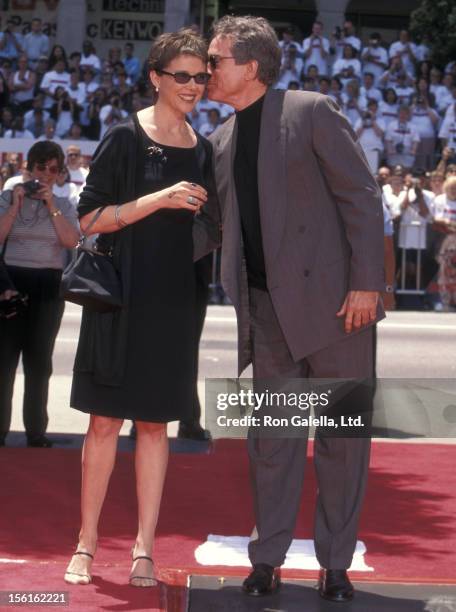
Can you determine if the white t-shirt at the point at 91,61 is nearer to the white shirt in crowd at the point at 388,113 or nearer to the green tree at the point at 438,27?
the white shirt in crowd at the point at 388,113

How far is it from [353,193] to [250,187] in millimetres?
397

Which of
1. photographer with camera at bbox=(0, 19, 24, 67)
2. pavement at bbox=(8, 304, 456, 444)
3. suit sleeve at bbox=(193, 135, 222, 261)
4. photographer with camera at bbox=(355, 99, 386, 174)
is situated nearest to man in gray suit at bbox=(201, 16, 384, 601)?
suit sleeve at bbox=(193, 135, 222, 261)

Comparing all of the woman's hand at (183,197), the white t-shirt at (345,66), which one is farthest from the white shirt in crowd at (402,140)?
the woman's hand at (183,197)

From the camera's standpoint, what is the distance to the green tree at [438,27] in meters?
27.8

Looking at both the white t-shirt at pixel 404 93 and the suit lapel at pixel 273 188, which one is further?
the white t-shirt at pixel 404 93

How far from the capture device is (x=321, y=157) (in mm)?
4883

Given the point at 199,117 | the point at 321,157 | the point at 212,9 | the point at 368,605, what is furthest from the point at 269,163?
the point at 212,9

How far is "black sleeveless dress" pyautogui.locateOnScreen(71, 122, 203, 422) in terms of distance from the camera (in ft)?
16.4

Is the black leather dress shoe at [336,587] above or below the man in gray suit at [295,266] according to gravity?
below

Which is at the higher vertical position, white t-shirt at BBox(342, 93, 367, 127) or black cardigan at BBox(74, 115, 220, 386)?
white t-shirt at BBox(342, 93, 367, 127)

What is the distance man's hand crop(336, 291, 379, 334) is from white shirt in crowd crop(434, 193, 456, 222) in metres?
13.8

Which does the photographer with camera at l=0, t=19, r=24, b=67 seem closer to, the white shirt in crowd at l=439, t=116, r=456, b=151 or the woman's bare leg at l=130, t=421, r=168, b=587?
the white shirt in crowd at l=439, t=116, r=456, b=151

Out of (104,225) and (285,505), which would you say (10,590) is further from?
(104,225)

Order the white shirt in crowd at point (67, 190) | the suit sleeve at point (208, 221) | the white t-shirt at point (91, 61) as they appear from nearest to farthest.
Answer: the suit sleeve at point (208, 221)
the white shirt in crowd at point (67, 190)
the white t-shirt at point (91, 61)
